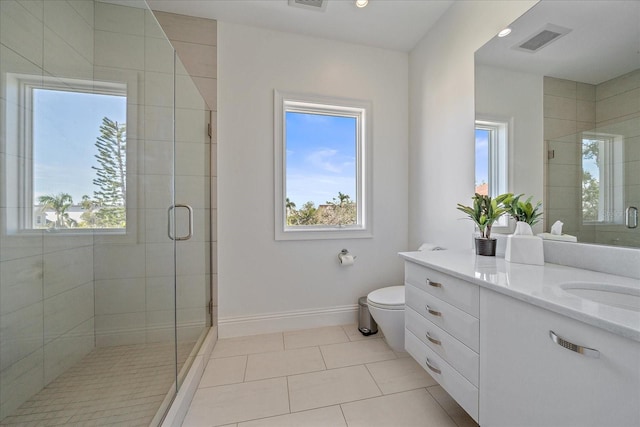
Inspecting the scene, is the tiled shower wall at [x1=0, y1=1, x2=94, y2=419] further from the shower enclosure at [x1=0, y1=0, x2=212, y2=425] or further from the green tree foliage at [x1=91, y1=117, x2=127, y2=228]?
the green tree foliage at [x1=91, y1=117, x2=127, y2=228]

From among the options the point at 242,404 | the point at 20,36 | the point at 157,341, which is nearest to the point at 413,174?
the point at 242,404

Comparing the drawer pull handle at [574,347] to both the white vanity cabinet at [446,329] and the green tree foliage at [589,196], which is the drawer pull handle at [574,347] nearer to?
the white vanity cabinet at [446,329]

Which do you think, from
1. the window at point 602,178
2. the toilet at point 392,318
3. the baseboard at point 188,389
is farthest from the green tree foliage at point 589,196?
the baseboard at point 188,389

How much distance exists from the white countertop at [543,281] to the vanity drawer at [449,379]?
416mm

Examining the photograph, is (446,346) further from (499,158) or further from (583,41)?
(583,41)

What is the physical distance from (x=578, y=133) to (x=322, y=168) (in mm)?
1653

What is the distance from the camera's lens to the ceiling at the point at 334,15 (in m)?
1.78

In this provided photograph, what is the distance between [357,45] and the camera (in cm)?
220

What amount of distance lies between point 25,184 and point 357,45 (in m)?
2.43

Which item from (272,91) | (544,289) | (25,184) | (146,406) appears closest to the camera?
(544,289)

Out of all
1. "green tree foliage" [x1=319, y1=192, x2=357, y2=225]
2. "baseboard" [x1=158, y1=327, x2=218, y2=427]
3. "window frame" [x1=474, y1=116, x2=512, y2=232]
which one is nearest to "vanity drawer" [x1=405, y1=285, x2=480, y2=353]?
"window frame" [x1=474, y1=116, x2=512, y2=232]

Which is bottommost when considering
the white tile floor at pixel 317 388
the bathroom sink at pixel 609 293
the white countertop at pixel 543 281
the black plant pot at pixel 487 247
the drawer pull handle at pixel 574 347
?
the white tile floor at pixel 317 388

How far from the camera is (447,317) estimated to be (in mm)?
1048

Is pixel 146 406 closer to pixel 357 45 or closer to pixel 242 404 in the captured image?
pixel 242 404
